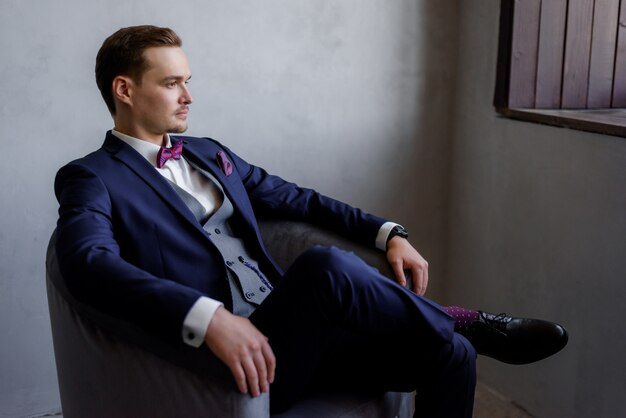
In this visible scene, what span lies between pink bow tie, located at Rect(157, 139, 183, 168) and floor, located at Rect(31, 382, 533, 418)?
111 cm

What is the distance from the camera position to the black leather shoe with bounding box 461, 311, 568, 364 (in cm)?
185

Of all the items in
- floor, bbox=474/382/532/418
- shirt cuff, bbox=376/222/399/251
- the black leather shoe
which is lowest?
floor, bbox=474/382/532/418

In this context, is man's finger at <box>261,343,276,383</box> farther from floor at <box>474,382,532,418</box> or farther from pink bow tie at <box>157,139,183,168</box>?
floor at <box>474,382,532,418</box>

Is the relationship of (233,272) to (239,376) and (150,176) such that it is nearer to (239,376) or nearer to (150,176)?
(150,176)

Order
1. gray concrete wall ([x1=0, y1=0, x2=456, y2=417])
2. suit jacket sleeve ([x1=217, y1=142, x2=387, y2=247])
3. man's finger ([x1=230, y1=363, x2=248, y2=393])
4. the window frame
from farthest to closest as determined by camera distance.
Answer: the window frame, gray concrete wall ([x1=0, y1=0, x2=456, y2=417]), suit jacket sleeve ([x1=217, y1=142, x2=387, y2=247]), man's finger ([x1=230, y1=363, x2=248, y2=393])

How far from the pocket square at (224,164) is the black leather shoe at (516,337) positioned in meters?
Answer: 0.78

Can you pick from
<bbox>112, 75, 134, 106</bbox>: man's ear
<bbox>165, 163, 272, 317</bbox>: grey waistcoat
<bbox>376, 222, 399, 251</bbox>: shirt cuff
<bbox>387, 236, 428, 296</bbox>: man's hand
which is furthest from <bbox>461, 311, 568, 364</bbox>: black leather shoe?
<bbox>112, 75, 134, 106</bbox>: man's ear

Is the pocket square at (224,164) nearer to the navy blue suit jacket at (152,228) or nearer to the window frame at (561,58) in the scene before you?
the navy blue suit jacket at (152,228)

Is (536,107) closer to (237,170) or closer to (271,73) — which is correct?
(271,73)

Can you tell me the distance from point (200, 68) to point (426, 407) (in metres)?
1.35

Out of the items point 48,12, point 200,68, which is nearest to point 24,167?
point 48,12

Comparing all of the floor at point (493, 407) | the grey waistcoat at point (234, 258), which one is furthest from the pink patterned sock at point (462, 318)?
the floor at point (493, 407)

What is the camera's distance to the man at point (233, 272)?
1367 mm

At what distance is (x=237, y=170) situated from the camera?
2.12m
